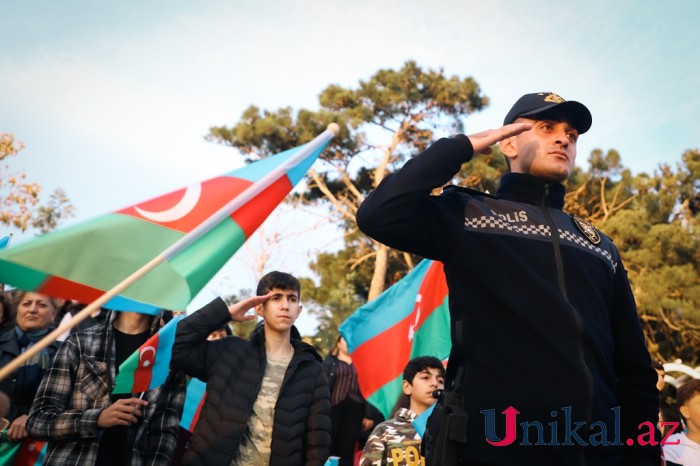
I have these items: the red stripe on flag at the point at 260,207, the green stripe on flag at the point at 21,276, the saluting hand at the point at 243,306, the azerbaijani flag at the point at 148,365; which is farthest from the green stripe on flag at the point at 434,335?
the green stripe on flag at the point at 21,276

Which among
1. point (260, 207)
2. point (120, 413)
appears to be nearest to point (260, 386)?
point (120, 413)

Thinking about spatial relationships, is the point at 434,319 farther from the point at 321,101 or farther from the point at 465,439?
the point at 321,101

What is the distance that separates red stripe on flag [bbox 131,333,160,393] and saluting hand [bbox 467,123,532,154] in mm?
2482

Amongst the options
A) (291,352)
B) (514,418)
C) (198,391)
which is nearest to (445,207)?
(514,418)

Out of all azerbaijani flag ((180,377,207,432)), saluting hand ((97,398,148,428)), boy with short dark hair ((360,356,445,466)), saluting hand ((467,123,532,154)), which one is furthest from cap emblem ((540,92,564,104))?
azerbaijani flag ((180,377,207,432))

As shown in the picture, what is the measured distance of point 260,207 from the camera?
11.4ft

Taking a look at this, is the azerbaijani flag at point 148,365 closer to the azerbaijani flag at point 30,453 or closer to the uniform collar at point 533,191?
the azerbaijani flag at point 30,453

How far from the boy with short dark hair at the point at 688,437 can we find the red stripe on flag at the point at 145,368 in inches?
142

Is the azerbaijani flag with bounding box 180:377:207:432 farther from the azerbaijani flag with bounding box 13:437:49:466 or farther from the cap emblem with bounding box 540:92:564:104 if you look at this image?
the cap emblem with bounding box 540:92:564:104

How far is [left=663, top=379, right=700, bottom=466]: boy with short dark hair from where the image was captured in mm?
4910

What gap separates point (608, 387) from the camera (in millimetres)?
2260

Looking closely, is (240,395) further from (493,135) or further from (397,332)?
(397,332)

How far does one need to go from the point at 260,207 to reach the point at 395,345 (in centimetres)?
360

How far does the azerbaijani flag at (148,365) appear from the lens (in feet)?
12.9
